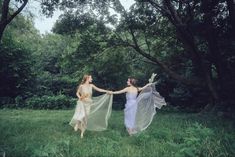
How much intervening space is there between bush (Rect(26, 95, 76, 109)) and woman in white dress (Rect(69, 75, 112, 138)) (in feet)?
51.1

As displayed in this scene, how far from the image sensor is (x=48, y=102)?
3294 centimetres

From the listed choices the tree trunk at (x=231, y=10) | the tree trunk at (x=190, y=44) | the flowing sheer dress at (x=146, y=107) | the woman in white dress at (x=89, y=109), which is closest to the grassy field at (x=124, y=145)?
the woman in white dress at (x=89, y=109)

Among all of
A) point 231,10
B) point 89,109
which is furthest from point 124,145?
point 231,10

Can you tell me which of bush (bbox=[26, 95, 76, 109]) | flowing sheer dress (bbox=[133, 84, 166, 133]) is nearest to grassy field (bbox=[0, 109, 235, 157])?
flowing sheer dress (bbox=[133, 84, 166, 133])

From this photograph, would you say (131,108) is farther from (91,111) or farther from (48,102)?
(48,102)

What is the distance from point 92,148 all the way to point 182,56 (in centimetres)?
1713

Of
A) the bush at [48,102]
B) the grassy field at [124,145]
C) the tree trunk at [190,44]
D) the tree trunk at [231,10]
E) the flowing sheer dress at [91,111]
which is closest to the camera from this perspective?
the grassy field at [124,145]

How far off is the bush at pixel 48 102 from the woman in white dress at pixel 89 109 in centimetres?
1556

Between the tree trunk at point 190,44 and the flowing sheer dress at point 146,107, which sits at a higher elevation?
the tree trunk at point 190,44

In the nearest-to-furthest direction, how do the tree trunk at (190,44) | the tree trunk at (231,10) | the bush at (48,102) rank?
1. the tree trunk at (231,10)
2. the tree trunk at (190,44)
3. the bush at (48,102)

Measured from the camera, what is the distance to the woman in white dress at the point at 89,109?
1648cm

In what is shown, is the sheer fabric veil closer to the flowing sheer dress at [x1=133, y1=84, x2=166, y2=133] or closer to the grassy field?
the flowing sheer dress at [x1=133, y1=84, x2=166, y2=133]

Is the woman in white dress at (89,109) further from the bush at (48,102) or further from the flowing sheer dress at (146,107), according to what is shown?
the bush at (48,102)

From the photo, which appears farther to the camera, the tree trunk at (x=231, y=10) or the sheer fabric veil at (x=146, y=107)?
the tree trunk at (x=231, y=10)
